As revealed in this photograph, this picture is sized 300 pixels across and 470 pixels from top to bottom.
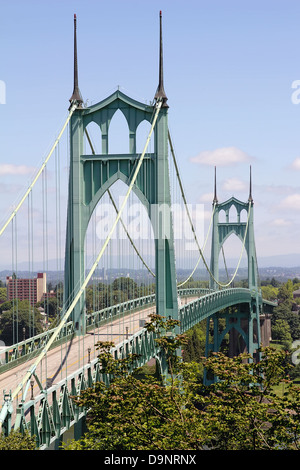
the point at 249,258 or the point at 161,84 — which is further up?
the point at 161,84

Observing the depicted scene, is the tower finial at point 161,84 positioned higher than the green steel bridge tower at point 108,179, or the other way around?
the tower finial at point 161,84

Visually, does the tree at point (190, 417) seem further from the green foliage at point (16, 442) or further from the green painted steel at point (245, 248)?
the green painted steel at point (245, 248)

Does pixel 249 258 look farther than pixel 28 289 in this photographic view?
Yes

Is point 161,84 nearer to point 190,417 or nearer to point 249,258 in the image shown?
point 190,417

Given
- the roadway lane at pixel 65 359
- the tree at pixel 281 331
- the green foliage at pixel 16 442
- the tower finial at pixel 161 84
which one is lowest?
the tree at pixel 281 331

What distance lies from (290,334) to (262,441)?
88.1 metres

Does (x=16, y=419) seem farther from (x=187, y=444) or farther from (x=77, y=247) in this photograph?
(x=77, y=247)

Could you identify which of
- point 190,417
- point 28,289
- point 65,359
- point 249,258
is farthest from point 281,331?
point 190,417

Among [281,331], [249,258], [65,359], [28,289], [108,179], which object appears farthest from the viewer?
[281,331]

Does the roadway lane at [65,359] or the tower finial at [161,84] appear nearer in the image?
the roadway lane at [65,359]

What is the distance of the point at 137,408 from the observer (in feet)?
59.4

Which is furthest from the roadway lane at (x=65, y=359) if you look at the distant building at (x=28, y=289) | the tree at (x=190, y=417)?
the distant building at (x=28, y=289)
